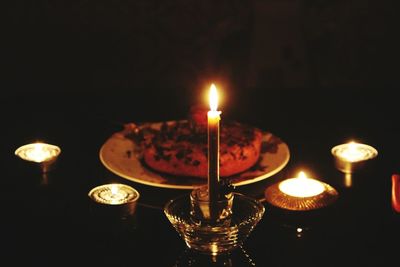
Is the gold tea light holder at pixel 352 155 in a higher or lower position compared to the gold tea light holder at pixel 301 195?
higher

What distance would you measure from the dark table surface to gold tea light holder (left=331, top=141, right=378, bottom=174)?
0.06 ft

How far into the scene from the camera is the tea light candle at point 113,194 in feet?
4.22

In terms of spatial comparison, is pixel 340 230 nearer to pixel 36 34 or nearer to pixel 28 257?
pixel 28 257

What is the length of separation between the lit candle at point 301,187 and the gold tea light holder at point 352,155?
0.65 feet

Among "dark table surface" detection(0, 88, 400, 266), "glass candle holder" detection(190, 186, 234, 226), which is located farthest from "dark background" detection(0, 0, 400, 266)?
"glass candle holder" detection(190, 186, 234, 226)

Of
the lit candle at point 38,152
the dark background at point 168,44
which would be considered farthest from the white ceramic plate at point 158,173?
the dark background at point 168,44

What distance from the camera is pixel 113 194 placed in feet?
4.33

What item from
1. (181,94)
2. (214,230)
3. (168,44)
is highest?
(168,44)

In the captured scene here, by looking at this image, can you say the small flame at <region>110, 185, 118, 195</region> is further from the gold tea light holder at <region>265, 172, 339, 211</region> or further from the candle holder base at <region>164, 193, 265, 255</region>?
the gold tea light holder at <region>265, 172, 339, 211</region>

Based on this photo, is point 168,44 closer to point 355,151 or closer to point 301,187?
point 355,151

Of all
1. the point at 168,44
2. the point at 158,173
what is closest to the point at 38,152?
the point at 158,173

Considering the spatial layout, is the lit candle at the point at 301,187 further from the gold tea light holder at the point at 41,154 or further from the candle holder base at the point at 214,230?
the gold tea light holder at the point at 41,154

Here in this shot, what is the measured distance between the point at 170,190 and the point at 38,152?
40cm

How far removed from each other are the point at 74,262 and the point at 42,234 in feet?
0.45
